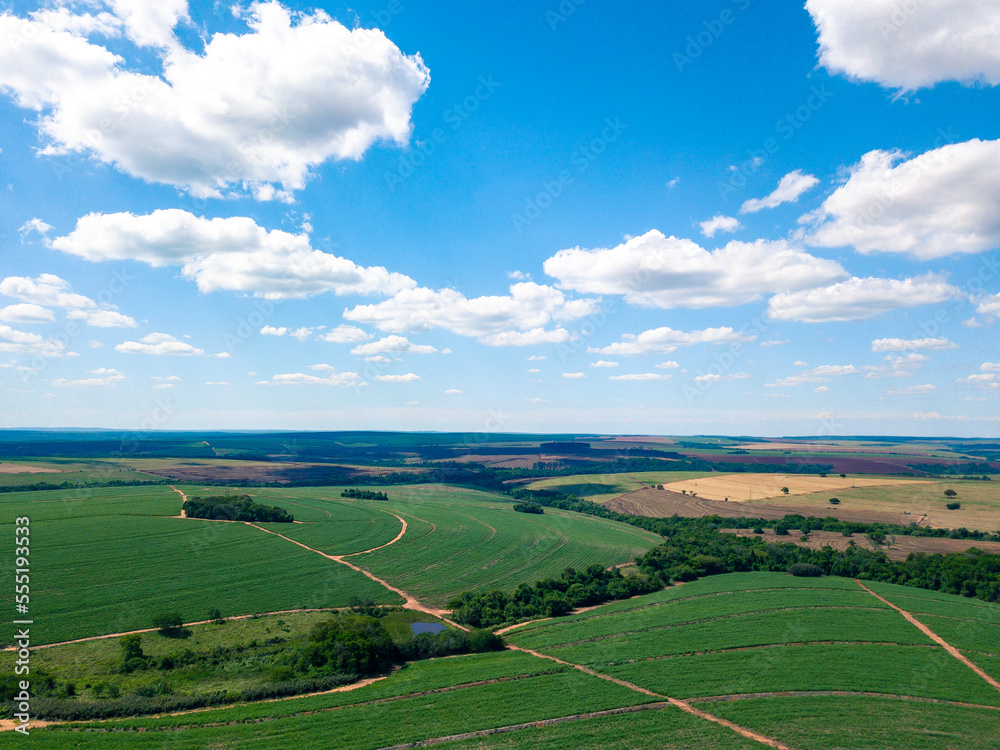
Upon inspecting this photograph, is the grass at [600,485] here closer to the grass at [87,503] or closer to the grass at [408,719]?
the grass at [87,503]

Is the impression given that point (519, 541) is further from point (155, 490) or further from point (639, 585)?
point (155, 490)

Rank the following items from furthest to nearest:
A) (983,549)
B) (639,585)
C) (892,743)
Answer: (983,549) < (639,585) < (892,743)

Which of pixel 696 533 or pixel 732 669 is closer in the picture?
pixel 732 669

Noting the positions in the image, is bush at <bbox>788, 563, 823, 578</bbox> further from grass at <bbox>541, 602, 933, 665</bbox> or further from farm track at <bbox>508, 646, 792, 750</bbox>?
farm track at <bbox>508, 646, 792, 750</bbox>

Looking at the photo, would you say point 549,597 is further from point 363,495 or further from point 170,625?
point 363,495

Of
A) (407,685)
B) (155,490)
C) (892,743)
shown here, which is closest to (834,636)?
(892,743)

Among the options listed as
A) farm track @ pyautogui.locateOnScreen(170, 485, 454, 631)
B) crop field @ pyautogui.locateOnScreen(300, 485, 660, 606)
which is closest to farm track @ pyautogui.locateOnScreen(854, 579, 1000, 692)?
crop field @ pyautogui.locateOnScreen(300, 485, 660, 606)
